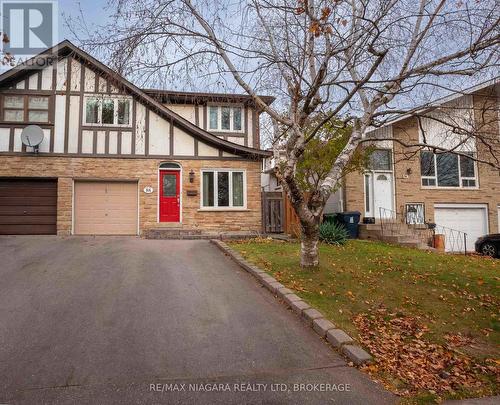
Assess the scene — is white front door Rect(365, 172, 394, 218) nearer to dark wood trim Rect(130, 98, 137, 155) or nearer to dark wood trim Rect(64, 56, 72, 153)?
dark wood trim Rect(130, 98, 137, 155)

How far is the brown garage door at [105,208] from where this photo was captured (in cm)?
1417

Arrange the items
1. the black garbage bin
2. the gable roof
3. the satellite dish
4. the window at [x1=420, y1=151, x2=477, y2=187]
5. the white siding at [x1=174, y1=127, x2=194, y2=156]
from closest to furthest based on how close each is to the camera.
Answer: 1. the satellite dish
2. the gable roof
3. the white siding at [x1=174, y1=127, x2=194, y2=156]
4. the black garbage bin
5. the window at [x1=420, y1=151, x2=477, y2=187]

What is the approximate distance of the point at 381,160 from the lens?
17031 millimetres

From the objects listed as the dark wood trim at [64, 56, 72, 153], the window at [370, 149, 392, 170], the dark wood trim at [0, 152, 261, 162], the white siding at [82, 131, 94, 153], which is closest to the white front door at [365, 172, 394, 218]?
the window at [370, 149, 392, 170]

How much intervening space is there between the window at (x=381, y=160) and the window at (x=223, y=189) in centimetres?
640

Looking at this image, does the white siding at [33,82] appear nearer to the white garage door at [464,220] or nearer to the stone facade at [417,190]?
the stone facade at [417,190]

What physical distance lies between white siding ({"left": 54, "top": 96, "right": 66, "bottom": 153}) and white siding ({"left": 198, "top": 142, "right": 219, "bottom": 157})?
17.5 feet

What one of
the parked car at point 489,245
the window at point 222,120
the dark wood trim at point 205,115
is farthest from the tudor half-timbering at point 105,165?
the parked car at point 489,245

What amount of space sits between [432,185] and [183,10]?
15.1 metres

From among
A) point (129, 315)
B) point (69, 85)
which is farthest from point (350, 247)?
point (69, 85)

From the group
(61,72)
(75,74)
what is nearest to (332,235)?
(75,74)

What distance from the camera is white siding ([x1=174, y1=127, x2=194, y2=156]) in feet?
48.3

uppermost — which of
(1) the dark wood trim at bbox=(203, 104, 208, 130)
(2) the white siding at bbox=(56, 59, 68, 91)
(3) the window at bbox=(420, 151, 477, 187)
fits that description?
(2) the white siding at bbox=(56, 59, 68, 91)

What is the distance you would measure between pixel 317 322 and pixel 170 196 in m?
10.7
